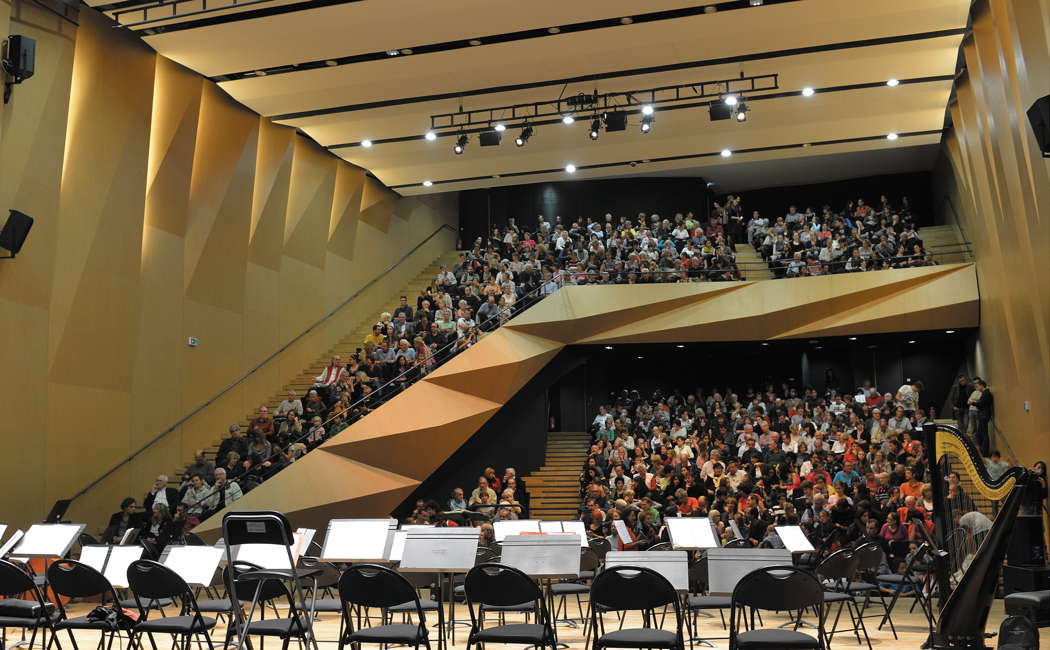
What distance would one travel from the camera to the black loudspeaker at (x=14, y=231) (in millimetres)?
10883

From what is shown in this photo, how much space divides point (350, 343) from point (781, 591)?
48.7ft

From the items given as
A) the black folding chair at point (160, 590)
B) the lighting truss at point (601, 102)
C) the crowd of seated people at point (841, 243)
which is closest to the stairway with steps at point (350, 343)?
the lighting truss at point (601, 102)

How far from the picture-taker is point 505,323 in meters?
17.2

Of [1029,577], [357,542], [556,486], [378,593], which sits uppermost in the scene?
[556,486]

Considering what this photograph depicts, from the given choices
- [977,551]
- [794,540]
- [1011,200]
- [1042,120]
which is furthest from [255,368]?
[977,551]

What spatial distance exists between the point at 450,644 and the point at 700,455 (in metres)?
9.22

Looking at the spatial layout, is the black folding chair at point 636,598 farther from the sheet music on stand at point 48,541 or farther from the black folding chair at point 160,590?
the sheet music on stand at point 48,541

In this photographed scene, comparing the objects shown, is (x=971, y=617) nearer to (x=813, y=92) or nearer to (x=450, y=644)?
(x=450, y=644)

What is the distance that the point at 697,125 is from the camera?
16281 mm

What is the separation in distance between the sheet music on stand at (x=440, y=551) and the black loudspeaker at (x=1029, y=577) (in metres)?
3.40

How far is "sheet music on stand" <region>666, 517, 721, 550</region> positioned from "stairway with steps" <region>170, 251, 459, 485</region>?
27.8 feet

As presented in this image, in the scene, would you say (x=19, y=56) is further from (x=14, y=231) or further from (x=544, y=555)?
(x=544, y=555)

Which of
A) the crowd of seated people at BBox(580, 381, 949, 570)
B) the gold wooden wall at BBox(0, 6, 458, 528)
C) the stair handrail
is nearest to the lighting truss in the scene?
the gold wooden wall at BBox(0, 6, 458, 528)

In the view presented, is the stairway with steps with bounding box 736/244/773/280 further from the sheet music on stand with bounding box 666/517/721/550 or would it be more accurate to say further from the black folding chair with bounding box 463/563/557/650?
the black folding chair with bounding box 463/563/557/650
